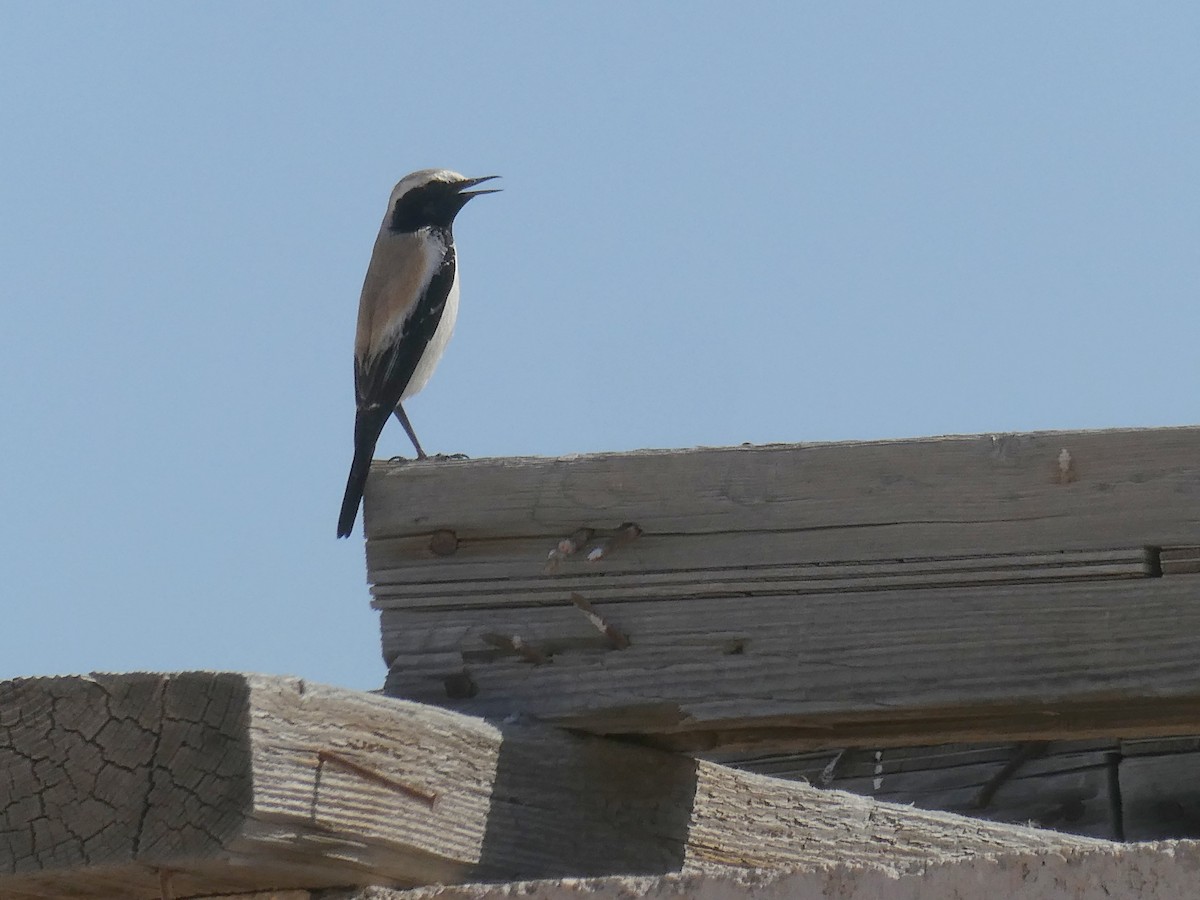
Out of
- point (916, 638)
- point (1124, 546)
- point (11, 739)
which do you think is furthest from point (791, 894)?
point (11, 739)

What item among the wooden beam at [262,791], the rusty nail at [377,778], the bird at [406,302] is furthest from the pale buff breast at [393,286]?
the rusty nail at [377,778]

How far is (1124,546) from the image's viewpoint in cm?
192

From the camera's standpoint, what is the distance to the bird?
5.59 meters

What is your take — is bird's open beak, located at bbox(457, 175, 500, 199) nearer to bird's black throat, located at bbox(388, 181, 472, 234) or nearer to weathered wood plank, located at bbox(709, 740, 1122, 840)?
bird's black throat, located at bbox(388, 181, 472, 234)

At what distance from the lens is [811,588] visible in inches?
78.5

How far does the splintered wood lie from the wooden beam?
136mm

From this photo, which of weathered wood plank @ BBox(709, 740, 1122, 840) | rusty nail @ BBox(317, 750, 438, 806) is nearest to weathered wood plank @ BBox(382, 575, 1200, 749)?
rusty nail @ BBox(317, 750, 438, 806)

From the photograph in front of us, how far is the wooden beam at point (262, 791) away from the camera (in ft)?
5.39

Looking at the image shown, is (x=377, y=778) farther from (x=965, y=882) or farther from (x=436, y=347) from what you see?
(x=436, y=347)

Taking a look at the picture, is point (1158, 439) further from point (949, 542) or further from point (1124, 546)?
point (949, 542)

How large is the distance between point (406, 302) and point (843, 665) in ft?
13.3

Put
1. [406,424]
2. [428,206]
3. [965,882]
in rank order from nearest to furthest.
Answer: [965,882] < [406,424] < [428,206]

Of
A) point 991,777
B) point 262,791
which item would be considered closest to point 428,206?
point 991,777

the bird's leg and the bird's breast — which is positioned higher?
the bird's breast
